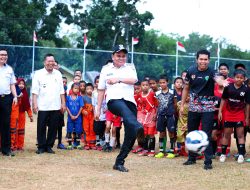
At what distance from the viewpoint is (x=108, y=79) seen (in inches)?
323

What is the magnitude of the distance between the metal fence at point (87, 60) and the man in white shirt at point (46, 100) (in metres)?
11.0

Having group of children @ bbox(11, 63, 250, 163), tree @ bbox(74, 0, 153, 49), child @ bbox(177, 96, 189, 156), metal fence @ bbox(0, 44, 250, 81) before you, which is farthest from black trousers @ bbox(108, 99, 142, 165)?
tree @ bbox(74, 0, 153, 49)

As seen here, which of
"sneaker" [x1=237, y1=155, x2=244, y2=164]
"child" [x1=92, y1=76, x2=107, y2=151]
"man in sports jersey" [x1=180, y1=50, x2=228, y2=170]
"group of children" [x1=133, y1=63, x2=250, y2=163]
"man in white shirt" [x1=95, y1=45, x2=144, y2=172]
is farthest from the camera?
"child" [x1=92, y1=76, x2=107, y2=151]

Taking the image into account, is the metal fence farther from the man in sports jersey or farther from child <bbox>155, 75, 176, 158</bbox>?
the man in sports jersey

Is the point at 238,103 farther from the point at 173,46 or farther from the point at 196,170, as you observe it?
the point at 173,46

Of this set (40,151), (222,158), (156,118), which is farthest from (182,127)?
(40,151)

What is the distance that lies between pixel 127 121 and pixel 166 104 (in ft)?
8.75

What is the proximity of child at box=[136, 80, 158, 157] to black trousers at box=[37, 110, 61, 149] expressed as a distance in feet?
5.98

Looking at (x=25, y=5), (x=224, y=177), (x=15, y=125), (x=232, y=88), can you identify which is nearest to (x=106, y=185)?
(x=224, y=177)

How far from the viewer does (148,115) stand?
10.6m

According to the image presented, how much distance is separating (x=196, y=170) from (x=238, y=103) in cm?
178

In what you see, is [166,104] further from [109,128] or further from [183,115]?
[109,128]

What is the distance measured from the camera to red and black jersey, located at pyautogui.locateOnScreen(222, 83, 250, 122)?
921 cm

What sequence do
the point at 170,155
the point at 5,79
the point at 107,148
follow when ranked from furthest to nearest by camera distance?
the point at 107,148, the point at 170,155, the point at 5,79
